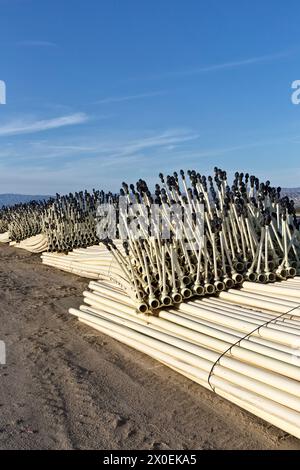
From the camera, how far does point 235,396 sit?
3.54m

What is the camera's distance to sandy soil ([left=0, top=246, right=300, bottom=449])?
3.32 metres

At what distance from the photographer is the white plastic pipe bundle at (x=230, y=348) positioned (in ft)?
10.5

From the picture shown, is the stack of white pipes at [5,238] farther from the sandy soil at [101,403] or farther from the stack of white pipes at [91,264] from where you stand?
the sandy soil at [101,403]

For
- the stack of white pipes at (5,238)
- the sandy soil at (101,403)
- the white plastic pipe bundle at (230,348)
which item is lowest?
the sandy soil at (101,403)

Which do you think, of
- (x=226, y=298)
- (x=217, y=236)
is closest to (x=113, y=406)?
(x=226, y=298)

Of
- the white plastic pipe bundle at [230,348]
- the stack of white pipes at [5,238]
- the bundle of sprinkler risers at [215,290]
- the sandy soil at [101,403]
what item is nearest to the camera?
the white plastic pipe bundle at [230,348]

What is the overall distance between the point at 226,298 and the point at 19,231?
14.0 metres

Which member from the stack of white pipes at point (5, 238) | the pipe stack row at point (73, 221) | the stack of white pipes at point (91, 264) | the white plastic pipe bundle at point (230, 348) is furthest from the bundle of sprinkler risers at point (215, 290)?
the stack of white pipes at point (5, 238)

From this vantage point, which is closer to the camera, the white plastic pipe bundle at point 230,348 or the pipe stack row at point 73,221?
the white plastic pipe bundle at point 230,348

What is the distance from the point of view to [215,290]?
18.1 feet

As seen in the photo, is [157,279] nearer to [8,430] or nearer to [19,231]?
[8,430]

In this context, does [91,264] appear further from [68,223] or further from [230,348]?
[230,348]

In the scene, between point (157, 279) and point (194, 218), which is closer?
point (157, 279)

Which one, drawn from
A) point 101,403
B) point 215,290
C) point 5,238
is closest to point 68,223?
point 5,238
